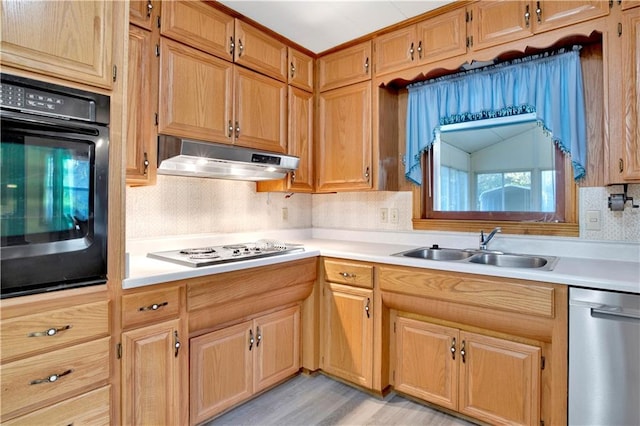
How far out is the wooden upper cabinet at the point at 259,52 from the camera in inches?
89.0

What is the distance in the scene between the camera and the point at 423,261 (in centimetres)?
192

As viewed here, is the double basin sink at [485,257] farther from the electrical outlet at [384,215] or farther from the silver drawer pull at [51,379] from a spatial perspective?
the silver drawer pull at [51,379]

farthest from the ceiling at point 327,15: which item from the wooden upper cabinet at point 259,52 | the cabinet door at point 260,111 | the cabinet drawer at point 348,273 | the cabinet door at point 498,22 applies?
the cabinet drawer at point 348,273

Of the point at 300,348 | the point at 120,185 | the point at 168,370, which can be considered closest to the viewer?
the point at 120,185

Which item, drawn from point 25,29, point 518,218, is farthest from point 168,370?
point 518,218

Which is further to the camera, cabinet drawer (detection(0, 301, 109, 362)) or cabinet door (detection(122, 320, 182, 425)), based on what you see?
cabinet door (detection(122, 320, 182, 425))

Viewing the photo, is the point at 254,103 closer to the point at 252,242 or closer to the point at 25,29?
the point at 252,242

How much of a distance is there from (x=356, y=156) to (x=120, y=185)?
163 centimetres

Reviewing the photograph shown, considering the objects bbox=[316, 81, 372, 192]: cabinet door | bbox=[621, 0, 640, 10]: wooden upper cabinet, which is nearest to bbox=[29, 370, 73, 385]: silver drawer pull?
bbox=[316, 81, 372, 192]: cabinet door

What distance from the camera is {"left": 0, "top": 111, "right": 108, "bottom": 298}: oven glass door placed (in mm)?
1194

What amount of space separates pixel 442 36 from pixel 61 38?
200 cm

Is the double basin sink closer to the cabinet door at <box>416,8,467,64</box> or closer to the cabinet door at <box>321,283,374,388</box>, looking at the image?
the cabinet door at <box>321,283,374,388</box>

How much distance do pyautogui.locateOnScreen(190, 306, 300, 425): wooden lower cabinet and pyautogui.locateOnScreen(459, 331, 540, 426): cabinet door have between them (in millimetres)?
1050

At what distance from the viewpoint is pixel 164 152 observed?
6.19 feet
